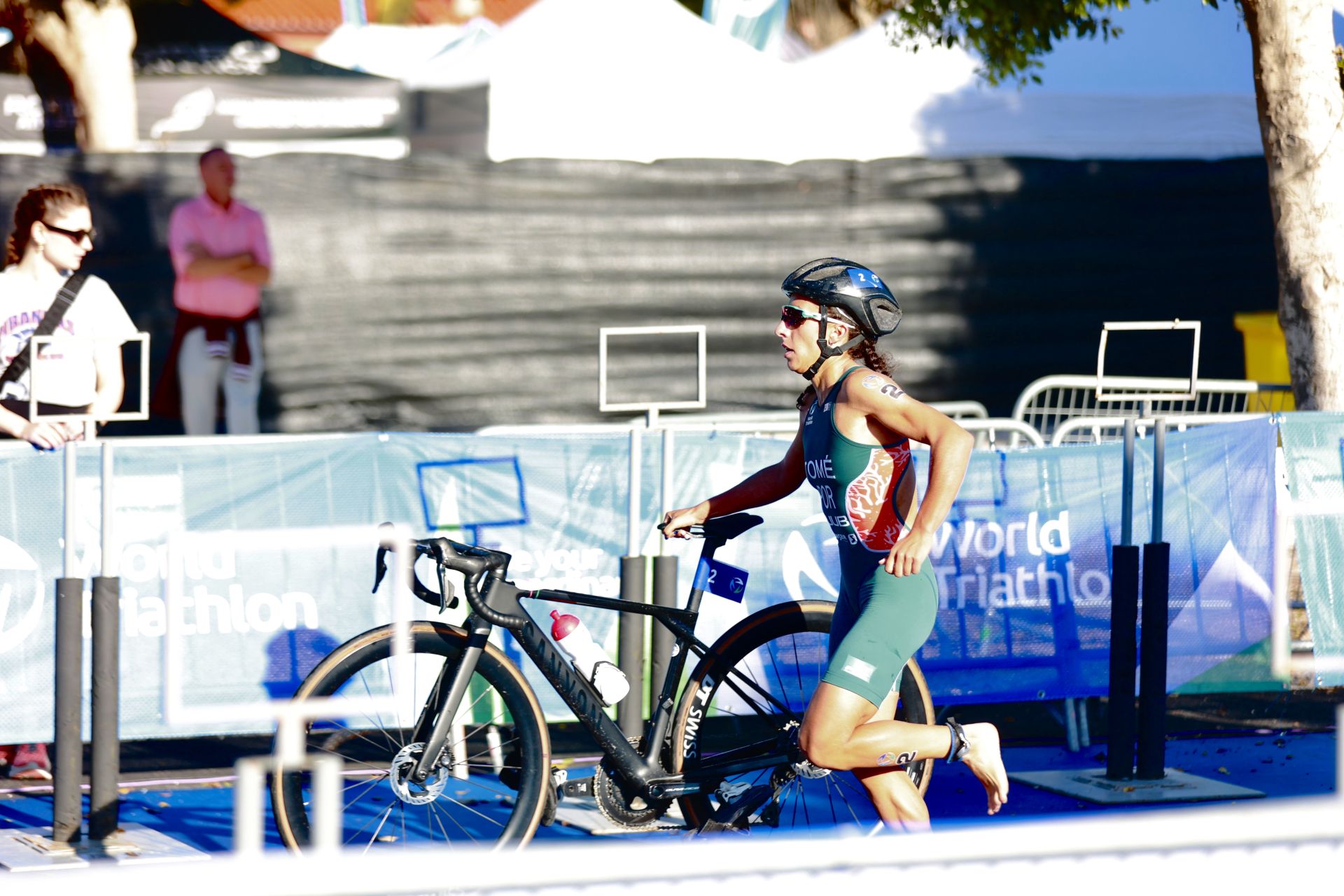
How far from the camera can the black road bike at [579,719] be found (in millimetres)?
5188

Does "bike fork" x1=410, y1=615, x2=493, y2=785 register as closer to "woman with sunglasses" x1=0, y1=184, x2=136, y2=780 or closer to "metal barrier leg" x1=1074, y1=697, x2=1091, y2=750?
"woman with sunglasses" x1=0, y1=184, x2=136, y2=780

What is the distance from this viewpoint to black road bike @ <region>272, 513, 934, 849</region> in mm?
5188

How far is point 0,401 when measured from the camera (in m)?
7.26

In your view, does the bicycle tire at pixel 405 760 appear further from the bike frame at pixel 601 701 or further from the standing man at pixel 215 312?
the standing man at pixel 215 312

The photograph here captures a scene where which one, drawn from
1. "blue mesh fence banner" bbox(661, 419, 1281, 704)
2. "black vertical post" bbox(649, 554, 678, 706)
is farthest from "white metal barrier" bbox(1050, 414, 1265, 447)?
"black vertical post" bbox(649, 554, 678, 706)

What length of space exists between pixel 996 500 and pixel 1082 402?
459 cm

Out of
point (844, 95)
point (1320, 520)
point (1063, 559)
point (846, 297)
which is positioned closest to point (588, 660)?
point (846, 297)

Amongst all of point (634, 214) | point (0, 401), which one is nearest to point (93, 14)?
point (634, 214)

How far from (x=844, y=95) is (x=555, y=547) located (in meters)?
7.47

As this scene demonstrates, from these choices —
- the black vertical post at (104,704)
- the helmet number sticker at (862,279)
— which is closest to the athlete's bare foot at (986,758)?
the helmet number sticker at (862,279)

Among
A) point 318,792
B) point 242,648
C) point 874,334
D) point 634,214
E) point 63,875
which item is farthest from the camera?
point 634,214

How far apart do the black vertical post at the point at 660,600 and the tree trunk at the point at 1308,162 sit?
4.19m

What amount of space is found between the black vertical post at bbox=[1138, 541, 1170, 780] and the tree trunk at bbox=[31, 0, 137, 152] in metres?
8.74

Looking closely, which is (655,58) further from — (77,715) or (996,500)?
(77,715)
